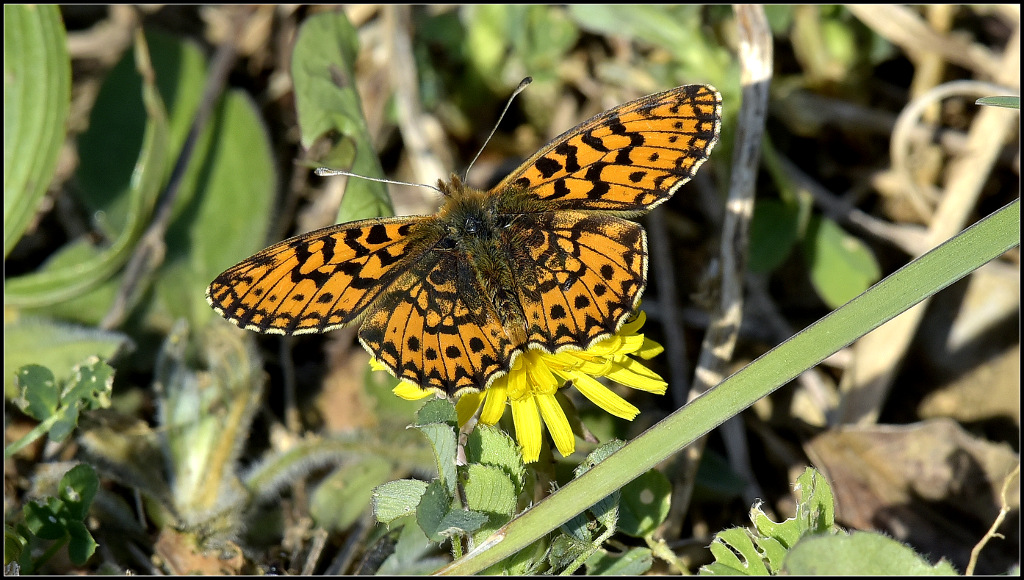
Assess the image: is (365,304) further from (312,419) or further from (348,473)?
(312,419)

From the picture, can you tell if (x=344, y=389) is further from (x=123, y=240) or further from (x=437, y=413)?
(x=437, y=413)

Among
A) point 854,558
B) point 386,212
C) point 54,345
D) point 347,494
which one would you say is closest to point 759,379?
point 854,558

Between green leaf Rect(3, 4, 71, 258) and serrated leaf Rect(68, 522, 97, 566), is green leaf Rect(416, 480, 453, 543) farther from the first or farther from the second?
green leaf Rect(3, 4, 71, 258)

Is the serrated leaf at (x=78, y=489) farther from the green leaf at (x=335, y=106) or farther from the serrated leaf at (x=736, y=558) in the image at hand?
the serrated leaf at (x=736, y=558)

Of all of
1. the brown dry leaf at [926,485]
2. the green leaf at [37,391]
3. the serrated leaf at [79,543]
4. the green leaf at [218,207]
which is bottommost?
the brown dry leaf at [926,485]

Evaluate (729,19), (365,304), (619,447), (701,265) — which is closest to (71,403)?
(365,304)

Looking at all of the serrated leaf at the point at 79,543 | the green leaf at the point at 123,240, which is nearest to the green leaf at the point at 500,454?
the serrated leaf at the point at 79,543

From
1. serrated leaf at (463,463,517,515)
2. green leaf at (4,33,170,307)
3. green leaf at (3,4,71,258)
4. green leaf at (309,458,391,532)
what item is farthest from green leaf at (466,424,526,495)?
green leaf at (3,4,71,258)
